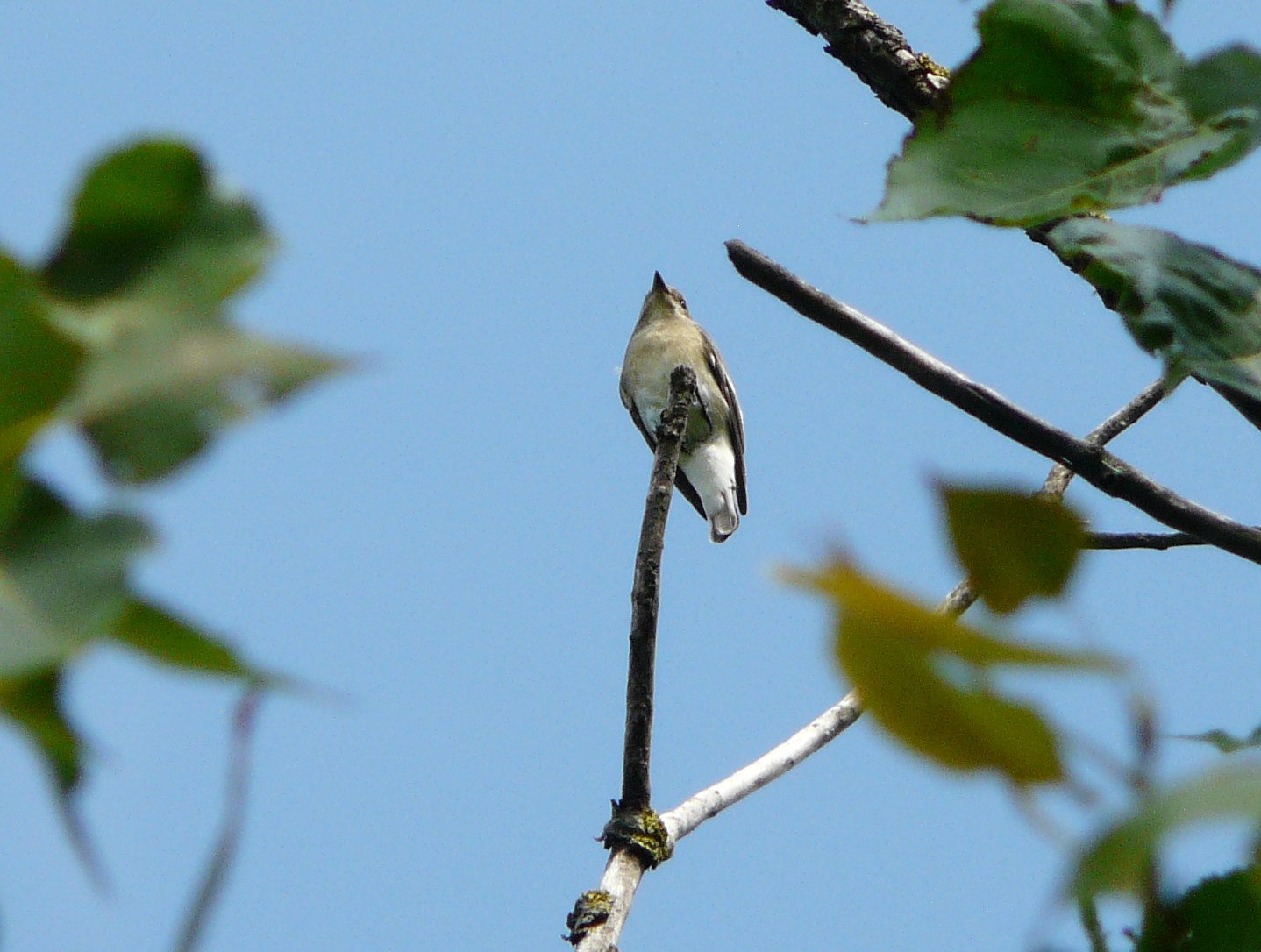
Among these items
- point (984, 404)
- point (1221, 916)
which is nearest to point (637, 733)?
point (984, 404)

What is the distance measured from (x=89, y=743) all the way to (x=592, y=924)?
7.66 feet

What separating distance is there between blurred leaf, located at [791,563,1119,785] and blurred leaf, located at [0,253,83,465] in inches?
7.7

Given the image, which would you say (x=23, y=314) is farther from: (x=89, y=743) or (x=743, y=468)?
(x=743, y=468)

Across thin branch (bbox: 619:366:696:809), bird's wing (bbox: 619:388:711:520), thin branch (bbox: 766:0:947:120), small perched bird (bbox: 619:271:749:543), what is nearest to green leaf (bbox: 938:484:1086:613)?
thin branch (bbox: 766:0:947:120)

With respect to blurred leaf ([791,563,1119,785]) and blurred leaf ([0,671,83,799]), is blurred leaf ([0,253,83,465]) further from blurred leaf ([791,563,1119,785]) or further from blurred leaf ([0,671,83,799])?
blurred leaf ([791,563,1119,785])

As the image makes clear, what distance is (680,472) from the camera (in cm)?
938

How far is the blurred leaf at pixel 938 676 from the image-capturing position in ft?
1.01

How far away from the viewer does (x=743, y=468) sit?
957 centimetres

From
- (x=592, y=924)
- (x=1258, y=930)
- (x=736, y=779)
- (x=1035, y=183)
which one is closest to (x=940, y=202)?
(x=1035, y=183)

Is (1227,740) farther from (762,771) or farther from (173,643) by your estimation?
(762,771)

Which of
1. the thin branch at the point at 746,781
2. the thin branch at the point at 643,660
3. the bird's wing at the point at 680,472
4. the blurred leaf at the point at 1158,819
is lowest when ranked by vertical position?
the blurred leaf at the point at 1158,819

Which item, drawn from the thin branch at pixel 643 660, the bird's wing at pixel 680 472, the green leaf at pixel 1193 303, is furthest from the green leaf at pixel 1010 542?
the bird's wing at pixel 680 472

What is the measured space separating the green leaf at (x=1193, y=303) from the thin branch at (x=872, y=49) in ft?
4.49

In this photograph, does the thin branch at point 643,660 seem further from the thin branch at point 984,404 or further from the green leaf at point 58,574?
the green leaf at point 58,574
